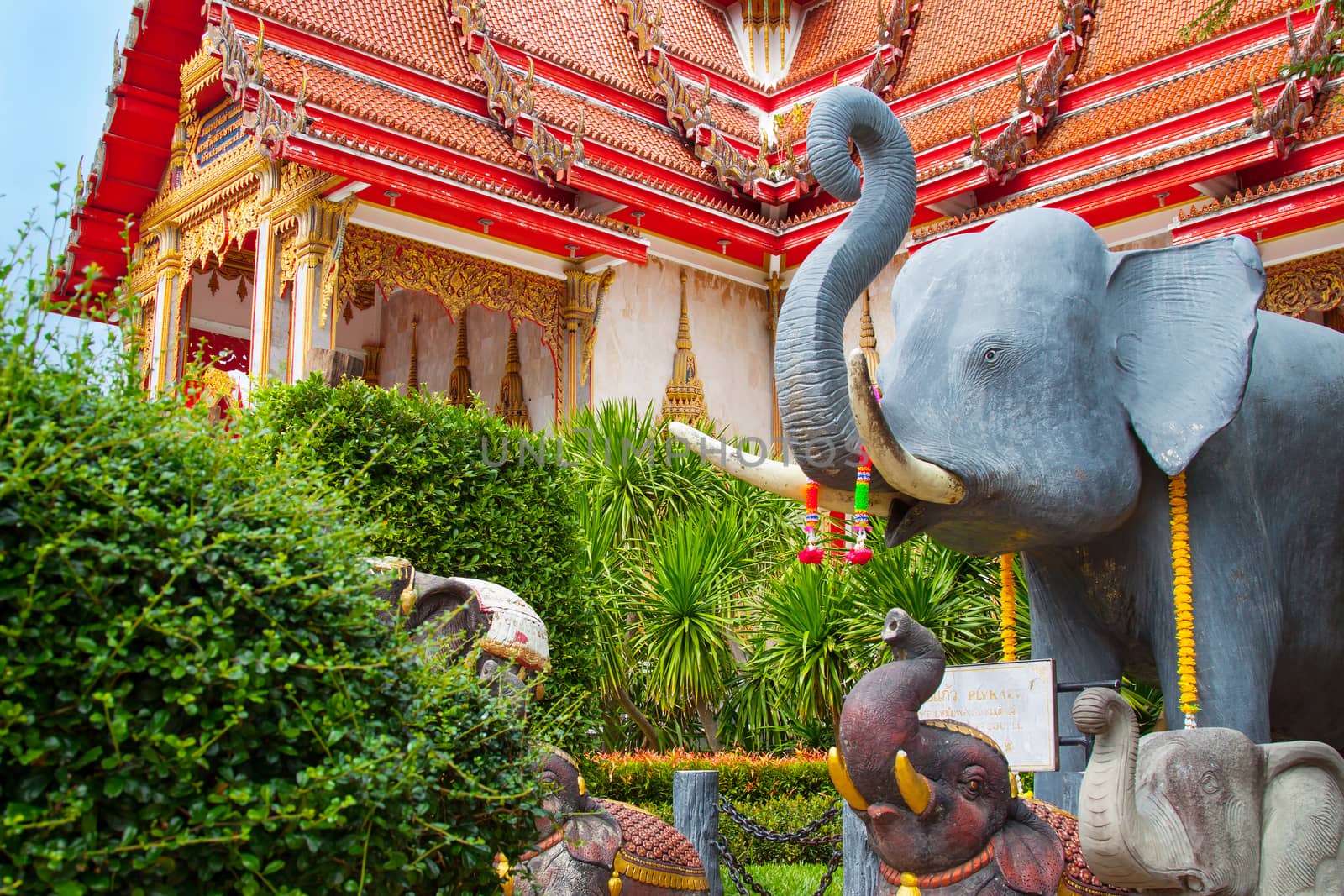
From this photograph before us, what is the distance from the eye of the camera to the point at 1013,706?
4406 millimetres

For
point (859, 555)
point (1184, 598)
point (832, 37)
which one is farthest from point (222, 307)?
point (1184, 598)

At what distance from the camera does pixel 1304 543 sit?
4547 mm

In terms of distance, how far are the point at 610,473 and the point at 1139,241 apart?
6.16 meters

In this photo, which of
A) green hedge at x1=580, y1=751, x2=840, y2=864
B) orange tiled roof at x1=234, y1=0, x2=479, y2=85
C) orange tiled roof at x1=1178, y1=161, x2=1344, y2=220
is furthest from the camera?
orange tiled roof at x1=234, y1=0, x2=479, y2=85

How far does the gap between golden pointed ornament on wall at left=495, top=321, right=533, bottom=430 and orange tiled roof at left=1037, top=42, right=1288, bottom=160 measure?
627 cm

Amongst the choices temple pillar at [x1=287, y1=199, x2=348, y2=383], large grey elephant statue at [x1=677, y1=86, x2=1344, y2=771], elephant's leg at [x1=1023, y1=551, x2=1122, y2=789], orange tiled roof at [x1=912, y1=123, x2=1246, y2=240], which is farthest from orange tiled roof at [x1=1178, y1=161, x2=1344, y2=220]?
temple pillar at [x1=287, y1=199, x2=348, y2=383]

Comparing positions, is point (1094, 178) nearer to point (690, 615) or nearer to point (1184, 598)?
point (690, 615)

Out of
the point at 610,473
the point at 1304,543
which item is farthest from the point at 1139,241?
the point at 1304,543

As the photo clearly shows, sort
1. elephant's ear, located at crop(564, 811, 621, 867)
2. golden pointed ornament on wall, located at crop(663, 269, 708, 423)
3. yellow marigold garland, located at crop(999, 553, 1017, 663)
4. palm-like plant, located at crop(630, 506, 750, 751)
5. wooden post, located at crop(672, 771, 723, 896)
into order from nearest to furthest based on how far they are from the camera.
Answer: elephant's ear, located at crop(564, 811, 621, 867) → yellow marigold garland, located at crop(999, 553, 1017, 663) → wooden post, located at crop(672, 771, 723, 896) → palm-like plant, located at crop(630, 506, 750, 751) → golden pointed ornament on wall, located at crop(663, 269, 708, 423)

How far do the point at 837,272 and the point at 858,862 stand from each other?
1.92 m

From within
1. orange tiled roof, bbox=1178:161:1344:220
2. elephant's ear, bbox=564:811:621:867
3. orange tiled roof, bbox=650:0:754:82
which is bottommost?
elephant's ear, bbox=564:811:621:867

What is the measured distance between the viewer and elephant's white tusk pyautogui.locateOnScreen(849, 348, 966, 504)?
399 centimetres

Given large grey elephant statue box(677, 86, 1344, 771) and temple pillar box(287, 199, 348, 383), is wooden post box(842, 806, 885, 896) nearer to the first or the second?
large grey elephant statue box(677, 86, 1344, 771)

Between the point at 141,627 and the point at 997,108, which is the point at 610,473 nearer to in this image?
the point at 997,108
